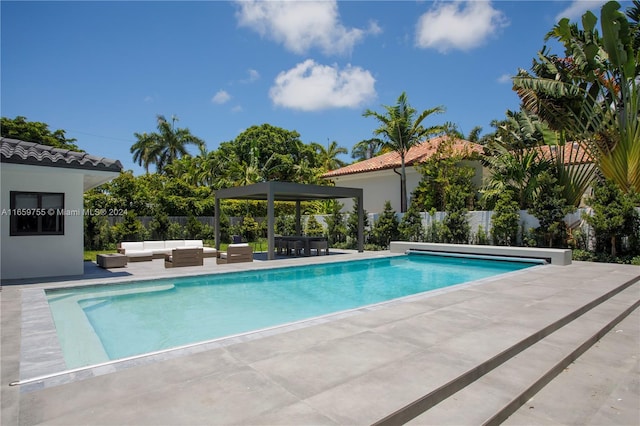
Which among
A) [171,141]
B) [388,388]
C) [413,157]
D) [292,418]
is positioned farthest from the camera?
[171,141]

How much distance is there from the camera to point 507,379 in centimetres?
411

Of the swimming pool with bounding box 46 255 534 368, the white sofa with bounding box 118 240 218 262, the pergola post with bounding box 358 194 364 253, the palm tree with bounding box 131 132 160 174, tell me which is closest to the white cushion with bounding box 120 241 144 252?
the white sofa with bounding box 118 240 218 262

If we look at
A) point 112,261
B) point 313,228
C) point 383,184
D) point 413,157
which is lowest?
point 112,261

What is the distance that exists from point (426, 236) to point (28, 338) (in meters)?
18.1

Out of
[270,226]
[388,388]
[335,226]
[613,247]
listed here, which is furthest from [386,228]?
[388,388]

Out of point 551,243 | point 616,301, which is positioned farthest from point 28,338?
point 551,243

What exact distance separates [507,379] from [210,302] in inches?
274

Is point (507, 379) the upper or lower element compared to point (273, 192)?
lower

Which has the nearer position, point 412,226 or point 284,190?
point 284,190

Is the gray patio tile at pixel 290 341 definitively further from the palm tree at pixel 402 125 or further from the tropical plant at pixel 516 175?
the palm tree at pixel 402 125

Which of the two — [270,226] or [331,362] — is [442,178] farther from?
[331,362]

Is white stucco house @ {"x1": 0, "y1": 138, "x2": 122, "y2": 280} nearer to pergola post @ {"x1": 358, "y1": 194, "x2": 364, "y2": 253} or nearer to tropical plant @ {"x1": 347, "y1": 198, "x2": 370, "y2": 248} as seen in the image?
pergola post @ {"x1": 358, "y1": 194, "x2": 364, "y2": 253}

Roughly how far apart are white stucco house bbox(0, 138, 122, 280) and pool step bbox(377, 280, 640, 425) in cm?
1025

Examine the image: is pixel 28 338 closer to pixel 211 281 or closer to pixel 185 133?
pixel 211 281
